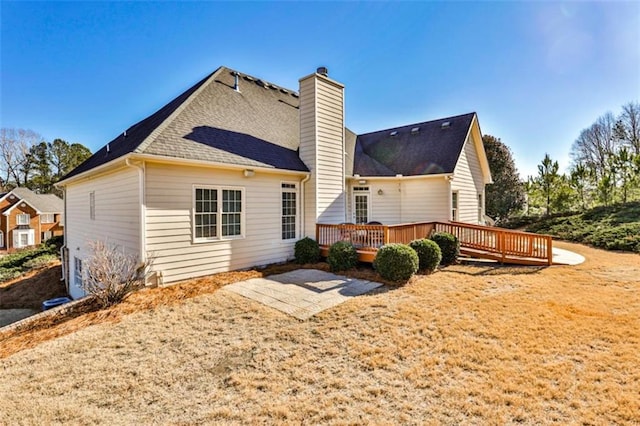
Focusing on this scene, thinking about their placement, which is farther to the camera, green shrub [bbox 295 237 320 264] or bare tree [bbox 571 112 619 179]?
bare tree [bbox 571 112 619 179]

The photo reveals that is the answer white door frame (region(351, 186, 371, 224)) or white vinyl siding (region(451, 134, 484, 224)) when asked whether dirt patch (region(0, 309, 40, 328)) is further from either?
white vinyl siding (region(451, 134, 484, 224))

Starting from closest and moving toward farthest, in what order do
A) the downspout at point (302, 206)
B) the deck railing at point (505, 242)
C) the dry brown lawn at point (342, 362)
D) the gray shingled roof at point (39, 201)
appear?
the dry brown lawn at point (342, 362) → the deck railing at point (505, 242) → the downspout at point (302, 206) → the gray shingled roof at point (39, 201)

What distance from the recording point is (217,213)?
8.17 m

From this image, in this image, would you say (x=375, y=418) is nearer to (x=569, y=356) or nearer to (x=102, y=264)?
(x=569, y=356)

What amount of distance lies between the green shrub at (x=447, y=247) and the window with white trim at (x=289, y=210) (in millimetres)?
4944

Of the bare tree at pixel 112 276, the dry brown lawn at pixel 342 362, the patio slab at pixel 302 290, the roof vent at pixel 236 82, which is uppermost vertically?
the roof vent at pixel 236 82

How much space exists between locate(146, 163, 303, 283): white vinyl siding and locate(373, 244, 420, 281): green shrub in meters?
3.56

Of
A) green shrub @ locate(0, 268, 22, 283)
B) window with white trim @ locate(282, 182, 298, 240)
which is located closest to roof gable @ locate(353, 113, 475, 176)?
window with white trim @ locate(282, 182, 298, 240)

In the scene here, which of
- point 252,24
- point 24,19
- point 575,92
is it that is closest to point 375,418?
point 252,24

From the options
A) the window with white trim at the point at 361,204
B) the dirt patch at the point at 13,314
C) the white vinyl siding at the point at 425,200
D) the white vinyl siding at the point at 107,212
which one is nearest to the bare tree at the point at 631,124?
the white vinyl siding at the point at 425,200

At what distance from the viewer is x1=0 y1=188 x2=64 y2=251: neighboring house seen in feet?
103

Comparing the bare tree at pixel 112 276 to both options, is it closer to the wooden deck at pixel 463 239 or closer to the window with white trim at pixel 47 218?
the wooden deck at pixel 463 239

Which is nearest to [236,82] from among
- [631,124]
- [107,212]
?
[107,212]

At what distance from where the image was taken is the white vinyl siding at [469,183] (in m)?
13.9
